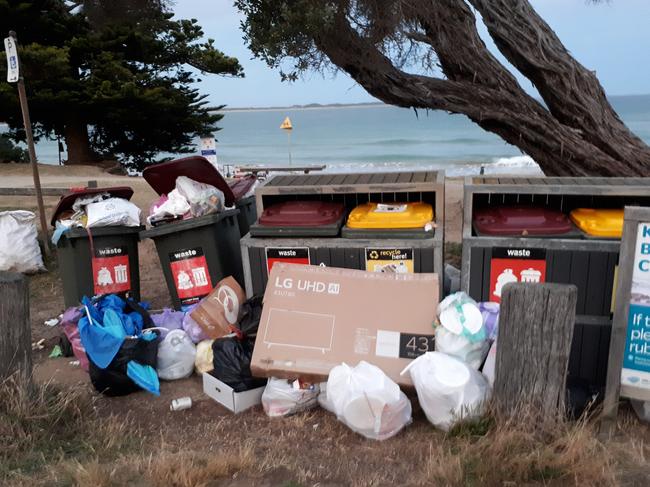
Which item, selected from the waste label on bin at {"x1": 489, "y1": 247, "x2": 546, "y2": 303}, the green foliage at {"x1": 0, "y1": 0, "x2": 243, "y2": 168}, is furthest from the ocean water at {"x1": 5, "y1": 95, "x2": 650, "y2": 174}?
the waste label on bin at {"x1": 489, "y1": 247, "x2": 546, "y2": 303}

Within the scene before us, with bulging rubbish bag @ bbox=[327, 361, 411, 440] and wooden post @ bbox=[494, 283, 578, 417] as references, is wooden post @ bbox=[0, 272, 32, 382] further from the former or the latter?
wooden post @ bbox=[494, 283, 578, 417]

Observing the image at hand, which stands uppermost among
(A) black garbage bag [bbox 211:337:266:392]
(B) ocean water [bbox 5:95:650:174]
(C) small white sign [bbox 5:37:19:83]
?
(C) small white sign [bbox 5:37:19:83]

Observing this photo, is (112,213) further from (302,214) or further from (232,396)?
(232,396)

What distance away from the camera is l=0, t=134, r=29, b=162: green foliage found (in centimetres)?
2216

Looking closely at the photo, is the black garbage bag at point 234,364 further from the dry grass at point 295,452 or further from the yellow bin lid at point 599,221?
the yellow bin lid at point 599,221

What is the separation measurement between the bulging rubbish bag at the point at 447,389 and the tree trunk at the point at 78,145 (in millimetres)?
20620

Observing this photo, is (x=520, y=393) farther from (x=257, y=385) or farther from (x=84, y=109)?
(x=84, y=109)

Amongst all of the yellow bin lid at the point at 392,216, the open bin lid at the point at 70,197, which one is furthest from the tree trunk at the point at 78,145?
the yellow bin lid at the point at 392,216

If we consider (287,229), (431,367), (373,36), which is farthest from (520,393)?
(373,36)

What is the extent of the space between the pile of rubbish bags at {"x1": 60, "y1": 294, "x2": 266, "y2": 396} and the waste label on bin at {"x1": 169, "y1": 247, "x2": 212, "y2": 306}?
0.25m

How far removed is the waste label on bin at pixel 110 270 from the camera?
191 inches

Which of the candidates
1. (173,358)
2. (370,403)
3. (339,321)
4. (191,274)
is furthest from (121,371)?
(370,403)

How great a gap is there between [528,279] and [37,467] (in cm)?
287

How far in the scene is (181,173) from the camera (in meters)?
4.81
